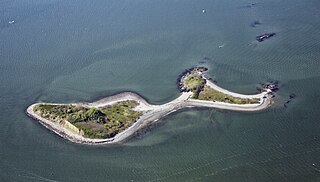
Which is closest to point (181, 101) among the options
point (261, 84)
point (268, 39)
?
point (261, 84)

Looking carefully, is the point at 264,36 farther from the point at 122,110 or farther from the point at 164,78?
the point at 122,110

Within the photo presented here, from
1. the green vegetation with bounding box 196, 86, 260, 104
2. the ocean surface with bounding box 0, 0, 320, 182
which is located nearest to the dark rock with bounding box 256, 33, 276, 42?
the ocean surface with bounding box 0, 0, 320, 182

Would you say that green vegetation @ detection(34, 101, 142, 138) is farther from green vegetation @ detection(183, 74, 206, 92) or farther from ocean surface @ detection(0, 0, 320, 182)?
green vegetation @ detection(183, 74, 206, 92)

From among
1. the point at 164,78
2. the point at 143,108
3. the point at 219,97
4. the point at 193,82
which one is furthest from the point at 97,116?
the point at 219,97

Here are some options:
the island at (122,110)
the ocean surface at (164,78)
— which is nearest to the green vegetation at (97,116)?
the island at (122,110)

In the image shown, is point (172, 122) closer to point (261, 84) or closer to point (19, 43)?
point (261, 84)
